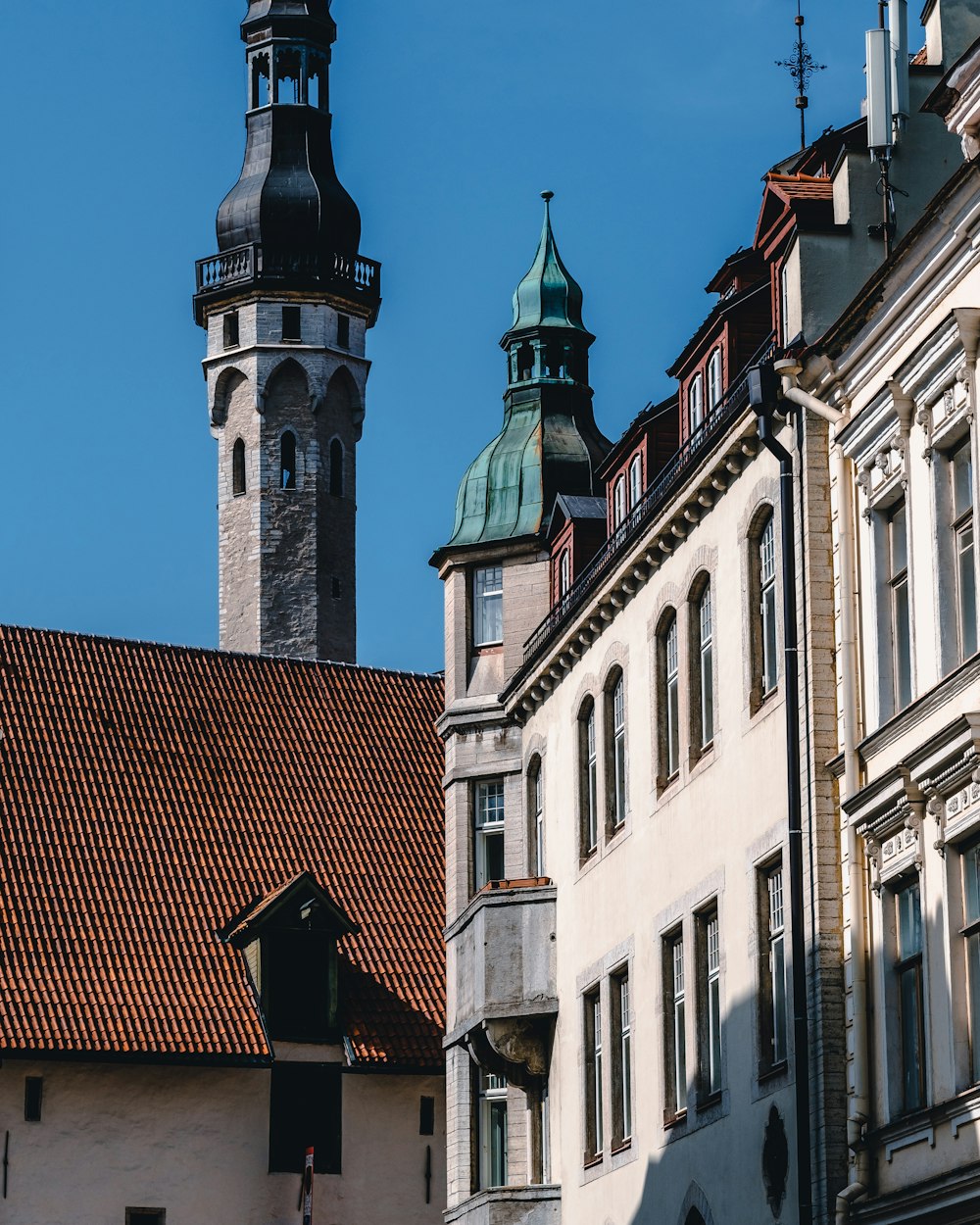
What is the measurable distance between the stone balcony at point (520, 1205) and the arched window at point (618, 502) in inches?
296

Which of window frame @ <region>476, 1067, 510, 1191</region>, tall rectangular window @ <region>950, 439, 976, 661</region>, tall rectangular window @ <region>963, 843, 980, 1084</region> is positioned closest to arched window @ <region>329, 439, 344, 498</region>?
window frame @ <region>476, 1067, 510, 1191</region>

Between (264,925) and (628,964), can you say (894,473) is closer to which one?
(628,964)

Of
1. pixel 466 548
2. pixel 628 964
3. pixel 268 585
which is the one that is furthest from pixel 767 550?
pixel 268 585

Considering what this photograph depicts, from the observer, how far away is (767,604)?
24.8 m

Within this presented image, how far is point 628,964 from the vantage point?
1141 inches

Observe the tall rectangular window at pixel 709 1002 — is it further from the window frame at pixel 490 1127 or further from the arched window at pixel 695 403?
the window frame at pixel 490 1127

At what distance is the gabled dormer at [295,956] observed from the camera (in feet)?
133

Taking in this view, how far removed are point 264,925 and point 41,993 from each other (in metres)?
3.53

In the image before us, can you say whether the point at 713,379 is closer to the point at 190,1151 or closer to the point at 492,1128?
the point at 492,1128

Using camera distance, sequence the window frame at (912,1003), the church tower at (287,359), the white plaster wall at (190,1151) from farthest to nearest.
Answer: the church tower at (287,359) → the white plaster wall at (190,1151) → the window frame at (912,1003)

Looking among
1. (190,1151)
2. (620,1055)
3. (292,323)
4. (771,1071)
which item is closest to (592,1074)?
(620,1055)

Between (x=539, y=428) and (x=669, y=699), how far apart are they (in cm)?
968

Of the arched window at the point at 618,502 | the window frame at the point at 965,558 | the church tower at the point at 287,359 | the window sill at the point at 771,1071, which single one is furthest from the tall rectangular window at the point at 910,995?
the church tower at the point at 287,359

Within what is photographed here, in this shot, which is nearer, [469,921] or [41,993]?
[469,921]
